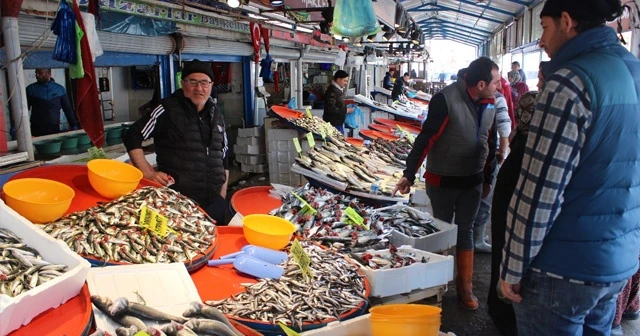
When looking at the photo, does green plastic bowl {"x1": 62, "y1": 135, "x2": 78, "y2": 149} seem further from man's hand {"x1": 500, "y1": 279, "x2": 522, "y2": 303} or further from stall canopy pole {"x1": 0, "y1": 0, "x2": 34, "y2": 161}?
man's hand {"x1": 500, "y1": 279, "x2": 522, "y2": 303}

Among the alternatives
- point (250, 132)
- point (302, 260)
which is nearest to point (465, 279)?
point (302, 260)

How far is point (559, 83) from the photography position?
1823mm

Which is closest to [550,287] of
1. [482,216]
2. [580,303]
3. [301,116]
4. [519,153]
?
[580,303]

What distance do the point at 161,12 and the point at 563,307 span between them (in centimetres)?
470

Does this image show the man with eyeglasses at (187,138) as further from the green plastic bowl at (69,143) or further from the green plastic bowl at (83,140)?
the green plastic bowl at (83,140)

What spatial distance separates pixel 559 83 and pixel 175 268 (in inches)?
73.2

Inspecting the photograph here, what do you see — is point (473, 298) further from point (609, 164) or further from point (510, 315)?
point (609, 164)

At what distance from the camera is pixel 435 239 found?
370 cm

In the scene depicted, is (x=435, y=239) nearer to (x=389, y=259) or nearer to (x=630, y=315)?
(x=389, y=259)

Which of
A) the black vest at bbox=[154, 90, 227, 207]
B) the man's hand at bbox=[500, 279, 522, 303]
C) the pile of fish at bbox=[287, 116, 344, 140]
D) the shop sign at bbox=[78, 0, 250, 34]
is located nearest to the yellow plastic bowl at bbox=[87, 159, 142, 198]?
the black vest at bbox=[154, 90, 227, 207]

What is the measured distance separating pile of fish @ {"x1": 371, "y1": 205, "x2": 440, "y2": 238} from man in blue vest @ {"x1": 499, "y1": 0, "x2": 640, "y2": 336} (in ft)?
5.95

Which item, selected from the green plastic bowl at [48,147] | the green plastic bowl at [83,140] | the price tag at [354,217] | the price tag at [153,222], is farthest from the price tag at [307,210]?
the green plastic bowl at [83,140]

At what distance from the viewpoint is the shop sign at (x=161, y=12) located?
4434mm

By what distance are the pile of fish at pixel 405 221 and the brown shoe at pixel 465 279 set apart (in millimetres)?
430
